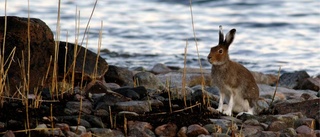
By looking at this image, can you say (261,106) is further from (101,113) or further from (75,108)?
(75,108)

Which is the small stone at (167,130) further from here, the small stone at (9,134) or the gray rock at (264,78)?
the gray rock at (264,78)

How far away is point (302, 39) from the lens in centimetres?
1681

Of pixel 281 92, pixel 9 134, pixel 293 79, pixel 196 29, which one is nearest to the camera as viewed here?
pixel 9 134

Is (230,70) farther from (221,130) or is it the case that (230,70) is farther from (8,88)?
(8,88)

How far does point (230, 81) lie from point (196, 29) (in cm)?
885

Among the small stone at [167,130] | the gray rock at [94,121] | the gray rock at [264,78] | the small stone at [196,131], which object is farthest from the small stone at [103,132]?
the gray rock at [264,78]

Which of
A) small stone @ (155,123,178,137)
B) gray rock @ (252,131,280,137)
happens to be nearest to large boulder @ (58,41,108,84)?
small stone @ (155,123,178,137)

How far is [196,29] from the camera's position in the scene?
1780 cm

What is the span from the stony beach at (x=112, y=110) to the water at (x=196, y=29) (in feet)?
9.61

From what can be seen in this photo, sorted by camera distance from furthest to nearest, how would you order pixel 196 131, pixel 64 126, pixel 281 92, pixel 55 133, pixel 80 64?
pixel 281 92 < pixel 80 64 < pixel 196 131 < pixel 64 126 < pixel 55 133

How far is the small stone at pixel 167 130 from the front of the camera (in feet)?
25.7

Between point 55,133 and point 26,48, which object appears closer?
point 55,133

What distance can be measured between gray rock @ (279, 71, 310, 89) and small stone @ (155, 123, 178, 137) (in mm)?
5059

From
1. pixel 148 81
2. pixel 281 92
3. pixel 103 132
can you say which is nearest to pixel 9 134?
pixel 103 132
